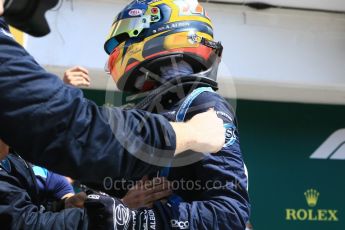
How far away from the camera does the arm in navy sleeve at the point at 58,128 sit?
29.2 inches

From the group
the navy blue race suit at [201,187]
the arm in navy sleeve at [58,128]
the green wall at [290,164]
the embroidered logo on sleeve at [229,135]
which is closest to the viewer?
the arm in navy sleeve at [58,128]

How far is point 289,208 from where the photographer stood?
12.0 ft

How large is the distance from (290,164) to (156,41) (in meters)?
2.59

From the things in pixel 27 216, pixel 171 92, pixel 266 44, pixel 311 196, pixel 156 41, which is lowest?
pixel 311 196

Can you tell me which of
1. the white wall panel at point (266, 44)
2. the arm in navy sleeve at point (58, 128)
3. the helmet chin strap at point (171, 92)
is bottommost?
the arm in navy sleeve at point (58, 128)

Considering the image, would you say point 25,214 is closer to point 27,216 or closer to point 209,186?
point 27,216

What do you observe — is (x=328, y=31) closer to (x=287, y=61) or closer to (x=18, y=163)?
(x=287, y=61)

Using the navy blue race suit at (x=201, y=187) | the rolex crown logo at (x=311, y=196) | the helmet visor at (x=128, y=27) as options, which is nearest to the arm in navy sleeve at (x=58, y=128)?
the navy blue race suit at (x=201, y=187)

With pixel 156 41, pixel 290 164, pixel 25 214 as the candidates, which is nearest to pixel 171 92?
pixel 156 41

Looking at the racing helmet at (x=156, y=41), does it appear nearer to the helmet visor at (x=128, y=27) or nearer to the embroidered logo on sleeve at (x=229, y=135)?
the helmet visor at (x=128, y=27)

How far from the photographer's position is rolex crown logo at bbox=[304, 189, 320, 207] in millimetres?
3691

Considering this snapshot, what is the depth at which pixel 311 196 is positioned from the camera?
3711mm

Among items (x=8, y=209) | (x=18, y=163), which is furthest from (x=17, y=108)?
(x=18, y=163)

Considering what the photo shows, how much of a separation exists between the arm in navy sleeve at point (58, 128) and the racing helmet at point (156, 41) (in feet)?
1.99
